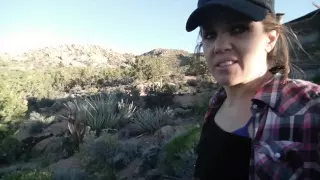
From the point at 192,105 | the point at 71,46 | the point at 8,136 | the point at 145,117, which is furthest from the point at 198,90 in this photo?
the point at 71,46

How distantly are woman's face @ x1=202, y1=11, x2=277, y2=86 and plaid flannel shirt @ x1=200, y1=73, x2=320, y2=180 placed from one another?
16 cm

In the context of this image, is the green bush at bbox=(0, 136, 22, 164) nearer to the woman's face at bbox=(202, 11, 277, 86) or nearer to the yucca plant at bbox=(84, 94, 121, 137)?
the yucca plant at bbox=(84, 94, 121, 137)

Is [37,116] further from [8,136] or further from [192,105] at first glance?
[192,105]

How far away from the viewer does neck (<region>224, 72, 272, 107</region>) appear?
1.63 meters

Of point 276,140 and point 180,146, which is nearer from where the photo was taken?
point 276,140

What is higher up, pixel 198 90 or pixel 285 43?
pixel 285 43

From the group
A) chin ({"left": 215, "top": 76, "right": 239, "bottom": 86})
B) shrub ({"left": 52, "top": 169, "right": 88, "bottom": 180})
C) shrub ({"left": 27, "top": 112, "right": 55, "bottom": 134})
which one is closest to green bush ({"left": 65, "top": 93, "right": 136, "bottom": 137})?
shrub ({"left": 27, "top": 112, "right": 55, "bottom": 134})

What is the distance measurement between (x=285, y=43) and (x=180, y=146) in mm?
5799

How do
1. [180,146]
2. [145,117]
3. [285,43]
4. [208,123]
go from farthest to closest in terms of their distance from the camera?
1. [145,117]
2. [180,146]
3. [208,123]
4. [285,43]

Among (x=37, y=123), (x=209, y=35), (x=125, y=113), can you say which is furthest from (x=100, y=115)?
(x=209, y=35)

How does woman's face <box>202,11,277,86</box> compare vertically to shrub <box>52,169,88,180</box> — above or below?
above

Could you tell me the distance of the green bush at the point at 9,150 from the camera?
41.3ft

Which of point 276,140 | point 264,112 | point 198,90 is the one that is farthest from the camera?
point 198,90

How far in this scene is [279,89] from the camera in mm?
1465
